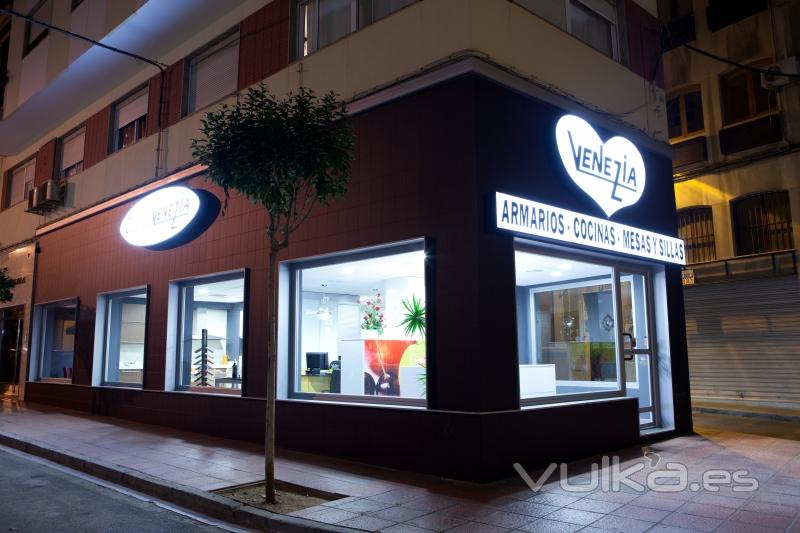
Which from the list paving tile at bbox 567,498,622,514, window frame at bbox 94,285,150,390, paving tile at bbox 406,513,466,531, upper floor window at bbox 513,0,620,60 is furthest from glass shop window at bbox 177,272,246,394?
upper floor window at bbox 513,0,620,60

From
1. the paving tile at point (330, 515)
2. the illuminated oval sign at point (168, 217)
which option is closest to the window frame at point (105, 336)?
the illuminated oval sign at point (168, 217)

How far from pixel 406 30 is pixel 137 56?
7.70 m

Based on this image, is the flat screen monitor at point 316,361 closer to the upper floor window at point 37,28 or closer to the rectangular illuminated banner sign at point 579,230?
the rectangular illuminated banner sign at point 579,230

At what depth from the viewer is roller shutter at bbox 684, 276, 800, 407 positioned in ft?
45.7

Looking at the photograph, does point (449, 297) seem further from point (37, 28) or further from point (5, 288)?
point (37, 28)

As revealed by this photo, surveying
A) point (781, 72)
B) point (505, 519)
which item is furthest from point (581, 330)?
point (781, 72)

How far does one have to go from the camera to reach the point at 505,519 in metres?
5.42

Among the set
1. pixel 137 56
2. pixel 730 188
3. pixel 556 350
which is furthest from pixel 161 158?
pixel 730 188

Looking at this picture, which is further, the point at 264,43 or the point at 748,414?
the point at 748,414

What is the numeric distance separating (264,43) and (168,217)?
385 cm

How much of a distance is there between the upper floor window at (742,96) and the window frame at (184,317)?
42.1 ft

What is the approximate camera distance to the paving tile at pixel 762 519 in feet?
17.0

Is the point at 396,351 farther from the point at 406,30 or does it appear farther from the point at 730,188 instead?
the point at 730,188

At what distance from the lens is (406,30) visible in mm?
8422
